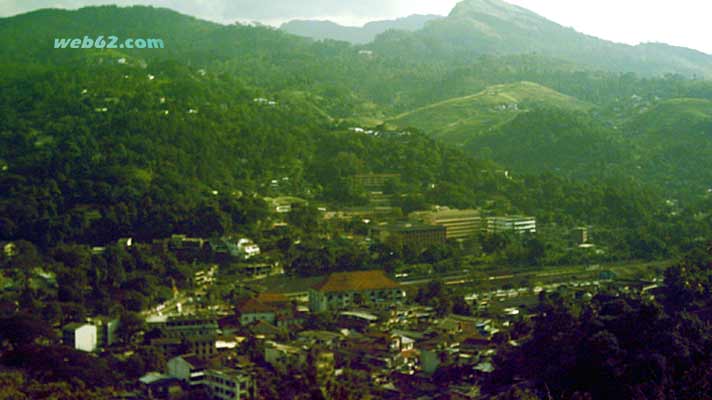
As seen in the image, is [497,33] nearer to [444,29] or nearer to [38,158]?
[444,29]

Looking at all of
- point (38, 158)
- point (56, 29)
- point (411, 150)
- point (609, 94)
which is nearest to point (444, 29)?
point (609, 94)

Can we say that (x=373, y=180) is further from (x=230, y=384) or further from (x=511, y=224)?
(x=230, y=384)

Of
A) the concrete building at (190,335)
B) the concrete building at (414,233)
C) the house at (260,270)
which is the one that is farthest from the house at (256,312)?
the concrete building at (414,233)

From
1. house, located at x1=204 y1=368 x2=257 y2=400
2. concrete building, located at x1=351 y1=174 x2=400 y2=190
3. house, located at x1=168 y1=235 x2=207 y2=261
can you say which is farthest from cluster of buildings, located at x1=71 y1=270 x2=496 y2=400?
concrete building, located at x1=351 y1=174 x2=400 y2=190

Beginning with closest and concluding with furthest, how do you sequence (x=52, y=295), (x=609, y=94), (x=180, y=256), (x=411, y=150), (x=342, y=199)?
1. (x=52, y=295)
2. (x=180, y=256)
3. (x=342, y=199)
4. (x=411, y=150)
5. (x=609, y=94)

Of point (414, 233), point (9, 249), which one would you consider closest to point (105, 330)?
point (9, 249)

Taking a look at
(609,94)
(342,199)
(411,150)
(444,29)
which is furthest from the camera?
(444,29)

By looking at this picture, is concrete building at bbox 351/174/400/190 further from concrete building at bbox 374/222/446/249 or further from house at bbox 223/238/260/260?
house at bbox 223/238/260/260
